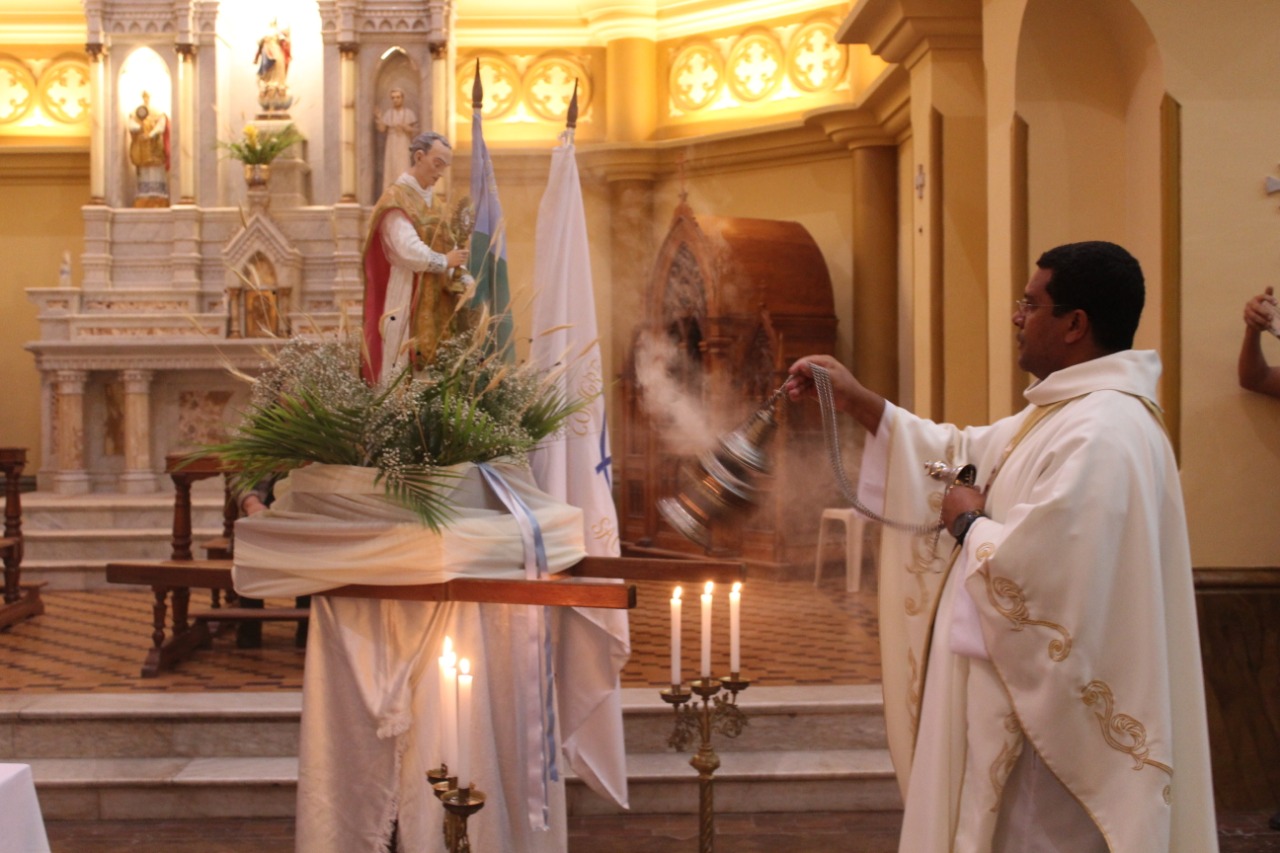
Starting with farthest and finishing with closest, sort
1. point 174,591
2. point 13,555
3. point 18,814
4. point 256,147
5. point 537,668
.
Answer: point 256,147, point 13,555, point 174,591, point 537,668, point 18,814

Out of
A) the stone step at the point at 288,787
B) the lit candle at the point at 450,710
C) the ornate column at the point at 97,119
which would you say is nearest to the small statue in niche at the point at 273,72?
the ornate column at the point at 97,119

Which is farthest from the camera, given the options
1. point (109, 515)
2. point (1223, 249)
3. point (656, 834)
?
point (109, 515)

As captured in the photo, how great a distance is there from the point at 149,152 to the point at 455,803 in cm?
875

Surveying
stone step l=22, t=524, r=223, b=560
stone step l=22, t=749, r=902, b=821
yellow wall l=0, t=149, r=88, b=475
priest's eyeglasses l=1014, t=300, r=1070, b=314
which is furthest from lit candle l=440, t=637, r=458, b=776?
yellow wall l=0, t=149, r=88, b=475

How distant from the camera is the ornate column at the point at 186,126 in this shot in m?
9.82

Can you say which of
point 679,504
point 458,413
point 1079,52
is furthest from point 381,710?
point 1079,52

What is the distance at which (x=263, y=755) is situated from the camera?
4.40m

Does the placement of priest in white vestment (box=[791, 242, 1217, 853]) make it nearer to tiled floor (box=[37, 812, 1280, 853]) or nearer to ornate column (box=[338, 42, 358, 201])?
tiled floor (box=[37, 812, 1280, 853])

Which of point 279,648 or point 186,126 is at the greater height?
point 186,126

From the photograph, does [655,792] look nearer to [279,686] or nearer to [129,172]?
[279,686]

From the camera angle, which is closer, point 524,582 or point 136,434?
point 524,582

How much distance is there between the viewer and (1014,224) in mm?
4797

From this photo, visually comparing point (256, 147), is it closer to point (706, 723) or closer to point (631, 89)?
point (631, 89)

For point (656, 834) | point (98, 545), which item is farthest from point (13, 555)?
point (656, 834)
